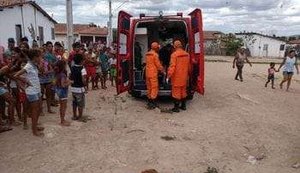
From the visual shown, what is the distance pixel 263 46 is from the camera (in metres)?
60.2

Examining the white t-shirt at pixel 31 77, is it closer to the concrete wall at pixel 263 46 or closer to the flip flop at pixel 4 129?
the flip flop at pixel 4 129

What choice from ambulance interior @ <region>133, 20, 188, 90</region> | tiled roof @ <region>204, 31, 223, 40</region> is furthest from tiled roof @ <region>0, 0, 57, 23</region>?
tiled roof @ <region>204, 31, 223, 40</region>

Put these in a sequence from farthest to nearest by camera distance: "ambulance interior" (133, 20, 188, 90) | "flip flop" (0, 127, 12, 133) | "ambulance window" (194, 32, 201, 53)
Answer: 1. "ambulance interior" (133, 20, 188, 90)
2. "ambulance window" (194, 32, 201, 53)
3. "flip flop" (0, 127, 12, 133)

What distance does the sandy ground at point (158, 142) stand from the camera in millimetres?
6543

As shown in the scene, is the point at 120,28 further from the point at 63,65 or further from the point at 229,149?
the point at 229,149

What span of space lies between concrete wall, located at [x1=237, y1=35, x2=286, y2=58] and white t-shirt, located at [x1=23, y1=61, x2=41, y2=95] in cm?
5402

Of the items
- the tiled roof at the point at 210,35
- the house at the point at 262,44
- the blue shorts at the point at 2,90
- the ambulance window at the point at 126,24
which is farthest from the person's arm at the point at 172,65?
the house at the point at 262,44

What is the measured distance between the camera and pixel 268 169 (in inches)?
265

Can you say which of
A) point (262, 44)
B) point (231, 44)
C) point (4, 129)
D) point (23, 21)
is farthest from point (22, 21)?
point (262, 44)

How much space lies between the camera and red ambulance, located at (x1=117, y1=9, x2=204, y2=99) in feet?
34.2

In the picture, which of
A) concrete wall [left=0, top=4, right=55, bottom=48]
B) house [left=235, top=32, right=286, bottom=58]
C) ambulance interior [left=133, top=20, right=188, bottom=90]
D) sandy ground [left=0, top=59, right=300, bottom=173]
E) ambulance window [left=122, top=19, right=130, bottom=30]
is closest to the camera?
sandy ground [left=0, top=59, right=300, bottom=173]

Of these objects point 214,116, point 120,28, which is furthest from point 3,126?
point 214,116

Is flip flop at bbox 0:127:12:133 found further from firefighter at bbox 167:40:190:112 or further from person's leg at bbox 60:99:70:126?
firefighter at bbox 167:40:190:112

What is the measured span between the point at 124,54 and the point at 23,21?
1431 centimetres
